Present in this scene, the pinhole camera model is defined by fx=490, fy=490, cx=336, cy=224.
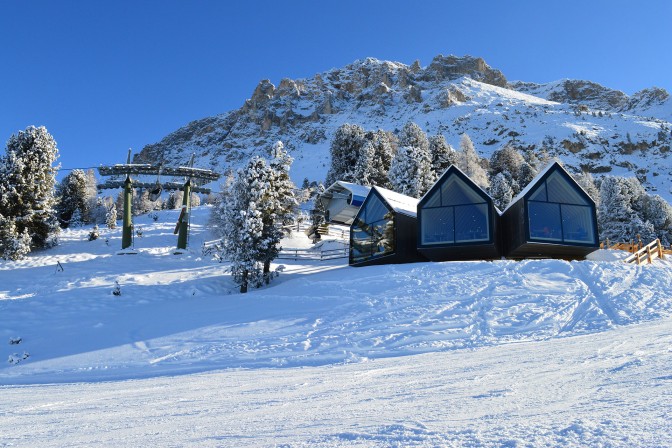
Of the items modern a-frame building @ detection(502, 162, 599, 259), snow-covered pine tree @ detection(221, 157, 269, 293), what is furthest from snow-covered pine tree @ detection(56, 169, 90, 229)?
modern a-frame building @ detection(502, 162, 599, 259)

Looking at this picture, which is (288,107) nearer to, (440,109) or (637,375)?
(440,109)

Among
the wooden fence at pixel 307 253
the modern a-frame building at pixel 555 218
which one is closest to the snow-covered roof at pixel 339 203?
the wooden fence at pixel 307 253

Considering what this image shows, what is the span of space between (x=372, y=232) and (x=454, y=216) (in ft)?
14.0

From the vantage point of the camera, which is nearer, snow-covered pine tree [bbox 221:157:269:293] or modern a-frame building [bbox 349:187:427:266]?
snow-covered pine tree [bbox 221:157:269:293]

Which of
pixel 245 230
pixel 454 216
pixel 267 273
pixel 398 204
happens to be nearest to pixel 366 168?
pixel 398 204

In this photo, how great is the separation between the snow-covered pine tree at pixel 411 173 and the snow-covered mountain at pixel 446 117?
4057 cm

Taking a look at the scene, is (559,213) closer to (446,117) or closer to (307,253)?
(307,253)

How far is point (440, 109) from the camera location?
114500 millimetres

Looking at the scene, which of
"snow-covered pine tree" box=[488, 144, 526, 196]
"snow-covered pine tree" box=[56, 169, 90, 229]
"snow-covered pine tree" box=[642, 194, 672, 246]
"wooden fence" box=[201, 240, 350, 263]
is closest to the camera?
"wooden fence" box=[201, 240, 350, 263]

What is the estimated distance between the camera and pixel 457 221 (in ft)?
73.2

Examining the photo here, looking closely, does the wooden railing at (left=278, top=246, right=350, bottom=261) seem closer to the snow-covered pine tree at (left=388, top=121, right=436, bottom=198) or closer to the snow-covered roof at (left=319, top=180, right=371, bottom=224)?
the snow-covered roof at (left=319, top=180, right=371, bottom=224)

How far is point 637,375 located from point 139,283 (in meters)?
20.3

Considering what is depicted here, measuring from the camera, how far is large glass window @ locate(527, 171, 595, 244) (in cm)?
2142

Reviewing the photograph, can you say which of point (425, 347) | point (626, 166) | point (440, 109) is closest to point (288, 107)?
point (440, 109)
